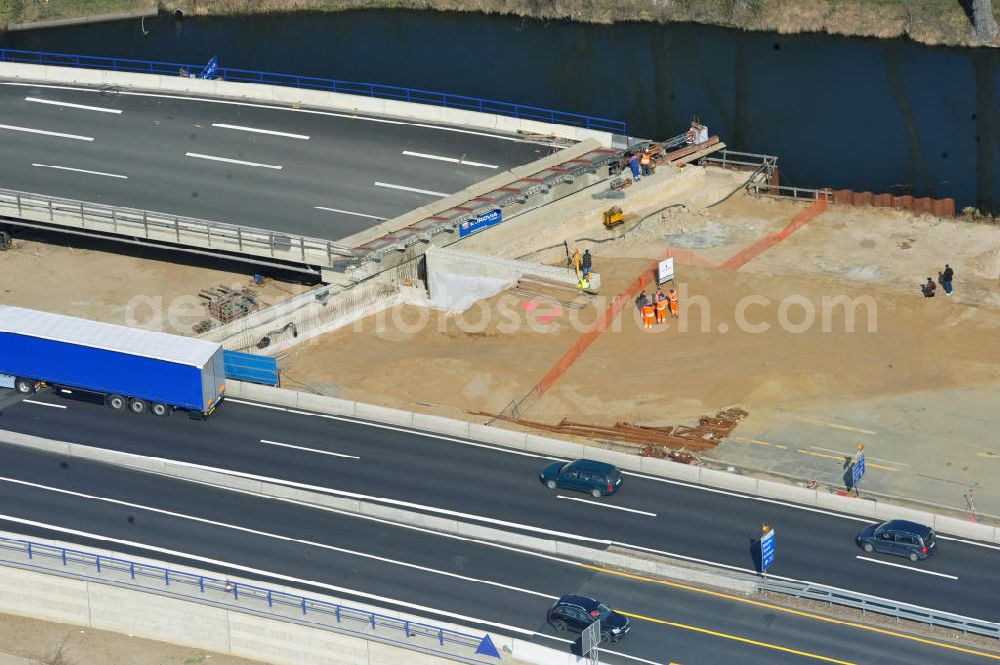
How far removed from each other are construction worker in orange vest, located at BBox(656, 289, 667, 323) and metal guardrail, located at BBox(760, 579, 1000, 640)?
77.4 ft

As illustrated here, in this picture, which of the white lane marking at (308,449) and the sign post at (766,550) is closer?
the sign post at (766,550)

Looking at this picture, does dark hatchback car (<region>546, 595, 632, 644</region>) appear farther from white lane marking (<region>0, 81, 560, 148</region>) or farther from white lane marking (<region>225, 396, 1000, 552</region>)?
white lane marking (<region>0, 81, 560, 148</region>)

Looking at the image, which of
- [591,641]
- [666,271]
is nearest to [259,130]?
[666,271]

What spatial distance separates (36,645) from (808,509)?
29.8 metres

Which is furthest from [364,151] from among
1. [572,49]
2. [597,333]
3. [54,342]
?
[572,49]

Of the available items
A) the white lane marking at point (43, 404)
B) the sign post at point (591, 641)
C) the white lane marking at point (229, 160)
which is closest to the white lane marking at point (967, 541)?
the sign post at point (591, 641)

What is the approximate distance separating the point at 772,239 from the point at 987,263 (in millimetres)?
11249

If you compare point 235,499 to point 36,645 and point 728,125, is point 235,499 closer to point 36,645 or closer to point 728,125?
point 36,645


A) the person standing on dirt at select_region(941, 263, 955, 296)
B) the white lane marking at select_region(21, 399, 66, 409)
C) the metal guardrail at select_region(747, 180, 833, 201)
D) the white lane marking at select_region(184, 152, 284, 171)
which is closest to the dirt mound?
the person standing on dirt at select_region(941, 263, 955, 296)

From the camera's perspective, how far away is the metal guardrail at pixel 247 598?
63375 mm

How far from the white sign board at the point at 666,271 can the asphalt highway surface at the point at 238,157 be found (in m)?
12.7

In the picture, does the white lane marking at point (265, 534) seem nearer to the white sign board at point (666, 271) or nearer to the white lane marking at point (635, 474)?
the white lane marking at point (635, 474)

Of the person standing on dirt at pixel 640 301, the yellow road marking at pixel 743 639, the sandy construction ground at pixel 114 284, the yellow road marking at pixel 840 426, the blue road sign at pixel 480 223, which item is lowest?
the yellow road marking at pixel 743 639

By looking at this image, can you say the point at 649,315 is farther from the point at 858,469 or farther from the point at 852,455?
the point at 858,469
